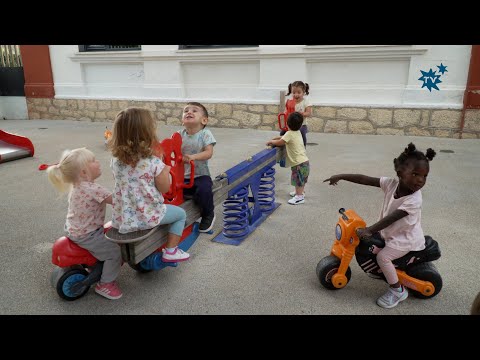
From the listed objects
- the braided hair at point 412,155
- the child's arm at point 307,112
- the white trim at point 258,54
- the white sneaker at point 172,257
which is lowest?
the white sneaker at point 172,257

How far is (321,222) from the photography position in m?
3.71

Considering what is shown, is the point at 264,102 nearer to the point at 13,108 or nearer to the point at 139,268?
the point at 139,268

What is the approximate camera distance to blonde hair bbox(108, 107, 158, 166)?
2232mm

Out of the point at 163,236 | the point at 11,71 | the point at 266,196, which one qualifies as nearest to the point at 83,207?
the point at 163,236

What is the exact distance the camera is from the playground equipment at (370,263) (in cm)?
239

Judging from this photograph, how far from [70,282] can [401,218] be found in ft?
6.77

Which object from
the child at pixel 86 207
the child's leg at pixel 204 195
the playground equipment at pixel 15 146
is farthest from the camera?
the playground equipment at pixel 15 146

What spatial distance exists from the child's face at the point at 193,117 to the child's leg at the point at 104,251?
998 mm

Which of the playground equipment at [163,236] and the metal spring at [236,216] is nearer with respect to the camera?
the playground equipment at [163,236]

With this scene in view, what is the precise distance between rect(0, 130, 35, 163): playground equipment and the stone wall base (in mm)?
3439

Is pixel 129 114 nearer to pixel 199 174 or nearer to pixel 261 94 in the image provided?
pixel 199 174

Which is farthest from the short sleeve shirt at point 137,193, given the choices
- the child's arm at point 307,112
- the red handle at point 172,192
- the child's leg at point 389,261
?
the child's arm at point 307,112

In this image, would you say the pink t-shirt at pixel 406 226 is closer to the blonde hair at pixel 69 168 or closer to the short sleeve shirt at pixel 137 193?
the short sleeve shirt at pixel 137 193

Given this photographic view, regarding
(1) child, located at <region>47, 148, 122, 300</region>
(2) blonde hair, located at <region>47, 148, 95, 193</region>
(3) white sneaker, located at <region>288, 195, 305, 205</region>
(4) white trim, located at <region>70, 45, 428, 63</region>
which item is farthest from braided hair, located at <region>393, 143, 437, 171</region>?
(4) white trim, located at <region>70, 45, 428, 63</region>
